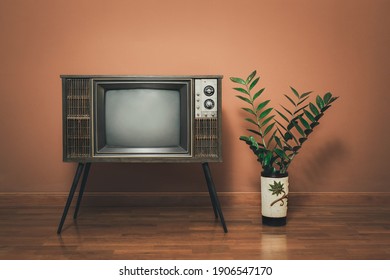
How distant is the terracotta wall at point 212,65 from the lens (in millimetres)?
2598

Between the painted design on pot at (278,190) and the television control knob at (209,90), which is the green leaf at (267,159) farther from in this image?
the television control knob at (209,90)

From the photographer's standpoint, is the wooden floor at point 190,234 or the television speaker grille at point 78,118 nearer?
the wooden floor at point 190,234

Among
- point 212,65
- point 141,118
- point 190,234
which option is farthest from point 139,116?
point 212,65

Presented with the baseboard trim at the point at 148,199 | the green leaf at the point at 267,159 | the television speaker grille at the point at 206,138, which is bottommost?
the baseboard trim at the point at 148,199

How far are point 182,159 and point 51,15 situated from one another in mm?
1293

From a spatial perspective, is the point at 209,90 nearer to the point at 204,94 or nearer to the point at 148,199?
the point at 204,94

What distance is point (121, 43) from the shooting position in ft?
8.54

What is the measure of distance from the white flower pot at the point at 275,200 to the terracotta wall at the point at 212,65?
494mm

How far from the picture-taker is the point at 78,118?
79.5 inches

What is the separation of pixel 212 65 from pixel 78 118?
3.13 ft

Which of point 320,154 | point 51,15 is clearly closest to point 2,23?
point 51,15

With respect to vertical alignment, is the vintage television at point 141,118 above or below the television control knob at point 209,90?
below

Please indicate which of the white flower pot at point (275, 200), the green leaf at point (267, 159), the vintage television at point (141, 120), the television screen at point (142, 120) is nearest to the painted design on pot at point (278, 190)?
the white flower pot at point (275, 200)

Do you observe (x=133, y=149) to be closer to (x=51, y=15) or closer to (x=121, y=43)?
(x=121, y=43)
